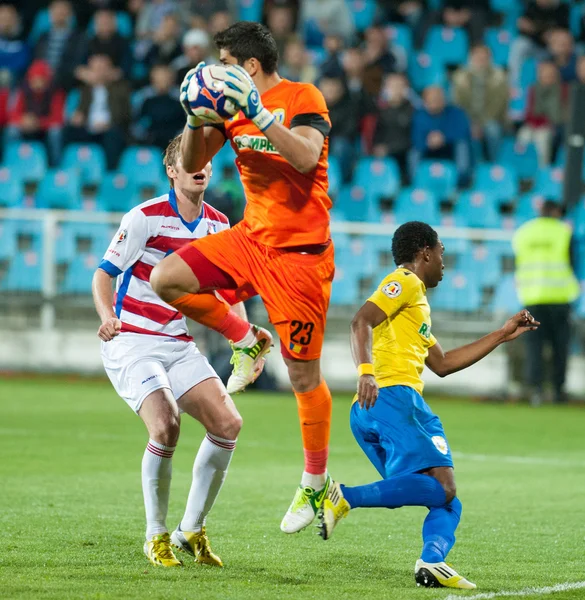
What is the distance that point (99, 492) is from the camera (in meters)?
8.77

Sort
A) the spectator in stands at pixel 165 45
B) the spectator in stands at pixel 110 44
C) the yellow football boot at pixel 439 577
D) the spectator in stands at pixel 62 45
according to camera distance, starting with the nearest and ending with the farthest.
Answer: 1. the yellow football boot at pixel 439 577
2. the spectator in stands at pixel 165 45
3. the spectator in stands at pixel 110 44
4. the spectator in stands at pixel 62 45

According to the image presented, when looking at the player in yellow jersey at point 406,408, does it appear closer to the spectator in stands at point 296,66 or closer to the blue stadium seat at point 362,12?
the spectator in stands at point 296,66

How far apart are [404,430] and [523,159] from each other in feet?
40.2

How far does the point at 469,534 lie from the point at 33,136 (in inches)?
530

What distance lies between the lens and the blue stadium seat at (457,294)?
15672 mm

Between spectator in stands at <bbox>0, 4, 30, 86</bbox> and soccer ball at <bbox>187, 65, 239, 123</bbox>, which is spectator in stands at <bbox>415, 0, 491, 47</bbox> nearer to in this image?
spectator in stands at <bbox>0, 4, 30, 86</bbox>

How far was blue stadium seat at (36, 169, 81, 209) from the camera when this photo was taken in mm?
18281

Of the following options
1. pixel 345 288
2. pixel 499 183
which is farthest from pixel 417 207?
pixel 345 288

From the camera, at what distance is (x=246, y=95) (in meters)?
5.52

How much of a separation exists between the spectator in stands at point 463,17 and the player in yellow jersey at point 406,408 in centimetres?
1354

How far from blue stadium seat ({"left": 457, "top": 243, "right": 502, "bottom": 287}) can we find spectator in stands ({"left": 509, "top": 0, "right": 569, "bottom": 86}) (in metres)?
4.10

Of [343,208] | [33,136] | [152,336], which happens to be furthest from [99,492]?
[33,136]

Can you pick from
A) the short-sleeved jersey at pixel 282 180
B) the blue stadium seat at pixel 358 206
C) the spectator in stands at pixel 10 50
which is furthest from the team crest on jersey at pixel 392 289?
the spectator in stands at pixel 10 50

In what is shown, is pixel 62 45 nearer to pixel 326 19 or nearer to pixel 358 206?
pixel 326 19
